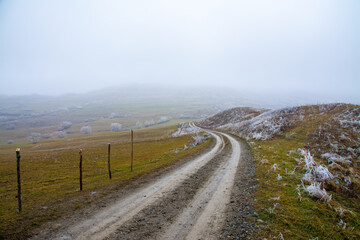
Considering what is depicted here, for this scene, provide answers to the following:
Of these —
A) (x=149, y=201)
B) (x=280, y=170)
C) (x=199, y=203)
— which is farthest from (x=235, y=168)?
(x=149, y=201)

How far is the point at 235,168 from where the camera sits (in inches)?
749

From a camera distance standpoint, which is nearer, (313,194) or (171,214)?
(171,214)

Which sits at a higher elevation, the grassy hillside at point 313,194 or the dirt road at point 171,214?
the grassy hillside at point 313,194

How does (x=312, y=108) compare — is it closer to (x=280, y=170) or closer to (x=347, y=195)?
(x=280, y=170)

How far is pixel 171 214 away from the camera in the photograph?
9.79m

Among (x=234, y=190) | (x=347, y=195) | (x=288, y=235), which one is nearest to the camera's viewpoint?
(x=288, y=235)

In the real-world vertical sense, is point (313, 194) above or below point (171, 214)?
above

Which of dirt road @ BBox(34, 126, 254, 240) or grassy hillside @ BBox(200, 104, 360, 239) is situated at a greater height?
grassy hillside @ BBox(200, 104, 360, 239)

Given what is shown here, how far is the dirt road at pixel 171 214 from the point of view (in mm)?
8047

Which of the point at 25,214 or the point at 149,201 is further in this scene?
the point at 149,201

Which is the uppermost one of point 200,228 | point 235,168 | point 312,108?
point 312,108

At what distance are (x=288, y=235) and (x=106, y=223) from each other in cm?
882

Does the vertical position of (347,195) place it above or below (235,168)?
above

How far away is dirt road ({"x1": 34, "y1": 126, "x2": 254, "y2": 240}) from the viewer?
805 centimetres
